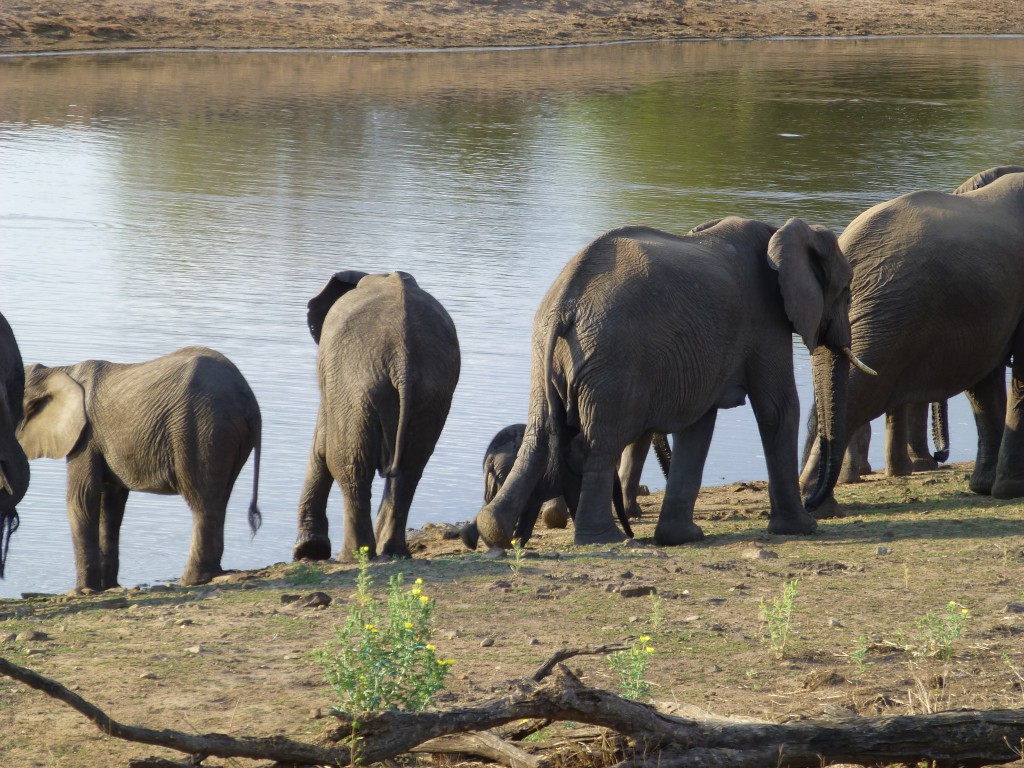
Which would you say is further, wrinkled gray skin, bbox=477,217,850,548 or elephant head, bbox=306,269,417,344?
elephant head, bbox=306,269,417,344

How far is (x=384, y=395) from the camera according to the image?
6.67m

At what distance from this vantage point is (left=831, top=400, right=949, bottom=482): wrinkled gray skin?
29.9ft

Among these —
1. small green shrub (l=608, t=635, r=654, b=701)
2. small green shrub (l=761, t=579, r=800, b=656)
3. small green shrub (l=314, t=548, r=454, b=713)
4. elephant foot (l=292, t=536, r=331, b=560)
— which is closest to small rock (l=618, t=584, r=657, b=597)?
small green shrub (l=761, t=579, r=800, b=656)

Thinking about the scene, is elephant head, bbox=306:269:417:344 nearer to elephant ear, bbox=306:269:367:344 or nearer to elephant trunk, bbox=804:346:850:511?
elephant ear, bbox=306:269:367:344

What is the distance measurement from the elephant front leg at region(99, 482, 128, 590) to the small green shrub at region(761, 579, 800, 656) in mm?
3432

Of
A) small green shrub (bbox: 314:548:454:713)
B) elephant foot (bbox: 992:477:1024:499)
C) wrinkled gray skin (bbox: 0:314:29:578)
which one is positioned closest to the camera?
small green shrub (bbox: 314:548:454:713)

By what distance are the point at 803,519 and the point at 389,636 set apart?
11.3ft

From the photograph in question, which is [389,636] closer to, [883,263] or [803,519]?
[803,519]

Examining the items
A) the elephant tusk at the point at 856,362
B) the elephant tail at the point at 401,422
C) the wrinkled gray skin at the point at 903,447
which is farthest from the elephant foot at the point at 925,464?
the elephant tail at the point at 401,422

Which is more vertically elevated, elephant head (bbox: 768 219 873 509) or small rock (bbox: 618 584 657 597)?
elephant head (bbox: 768 219 873 509)

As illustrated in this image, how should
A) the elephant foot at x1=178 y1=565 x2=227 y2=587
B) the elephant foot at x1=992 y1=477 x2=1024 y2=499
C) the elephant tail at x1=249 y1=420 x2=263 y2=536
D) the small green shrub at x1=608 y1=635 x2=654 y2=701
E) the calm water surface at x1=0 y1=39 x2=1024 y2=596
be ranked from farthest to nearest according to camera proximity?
the calm water surface at x1=0 y1=39 x2=1024 y2=596
the elephant foot at x1=992 y1=477 x2=1024 y2=499
the elephant tail at x1=249 y1=420 x2=263 y2=536
the elephant foot at x1=178 y1=565 x2=227 y2=587
the small green shrub at x1=608 y1=635 x2=654 y2=701

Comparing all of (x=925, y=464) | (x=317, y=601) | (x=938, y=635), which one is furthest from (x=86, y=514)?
(x=925, y=464)

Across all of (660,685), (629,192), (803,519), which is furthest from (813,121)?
(660,685)

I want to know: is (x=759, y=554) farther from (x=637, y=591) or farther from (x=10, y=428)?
(x=10, y=428)
